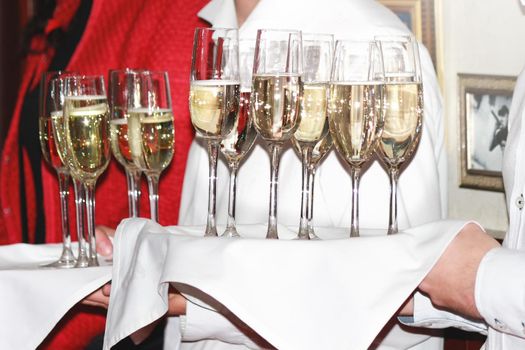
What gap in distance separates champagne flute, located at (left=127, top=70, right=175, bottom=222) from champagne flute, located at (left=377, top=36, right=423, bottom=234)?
0.40 metres

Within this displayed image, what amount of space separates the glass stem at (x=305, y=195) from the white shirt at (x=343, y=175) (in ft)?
0.69

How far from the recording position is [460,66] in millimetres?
1886

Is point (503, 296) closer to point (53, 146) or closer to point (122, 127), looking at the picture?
point (122, 127)

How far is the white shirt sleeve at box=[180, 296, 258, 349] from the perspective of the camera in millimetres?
1382

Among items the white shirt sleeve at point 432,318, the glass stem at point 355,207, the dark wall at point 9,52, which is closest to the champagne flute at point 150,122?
the glass stem at point 355,207

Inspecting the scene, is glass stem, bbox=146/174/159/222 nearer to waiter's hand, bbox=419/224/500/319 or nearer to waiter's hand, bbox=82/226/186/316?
waiter's hand, bbox=82/226/186/316

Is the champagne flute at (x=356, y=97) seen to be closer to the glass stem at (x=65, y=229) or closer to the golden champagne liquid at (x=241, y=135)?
the golden champagne liquid at (x=241, y=135)

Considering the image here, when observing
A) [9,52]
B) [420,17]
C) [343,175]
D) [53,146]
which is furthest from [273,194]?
[9,52]

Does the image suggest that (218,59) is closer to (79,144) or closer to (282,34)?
(282,34)

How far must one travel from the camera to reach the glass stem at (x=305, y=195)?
4.35ft

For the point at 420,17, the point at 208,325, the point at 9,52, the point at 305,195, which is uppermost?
the point at 9,52

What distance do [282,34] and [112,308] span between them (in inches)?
18.7

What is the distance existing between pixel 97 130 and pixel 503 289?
0.71m

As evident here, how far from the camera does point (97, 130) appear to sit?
1479mm
